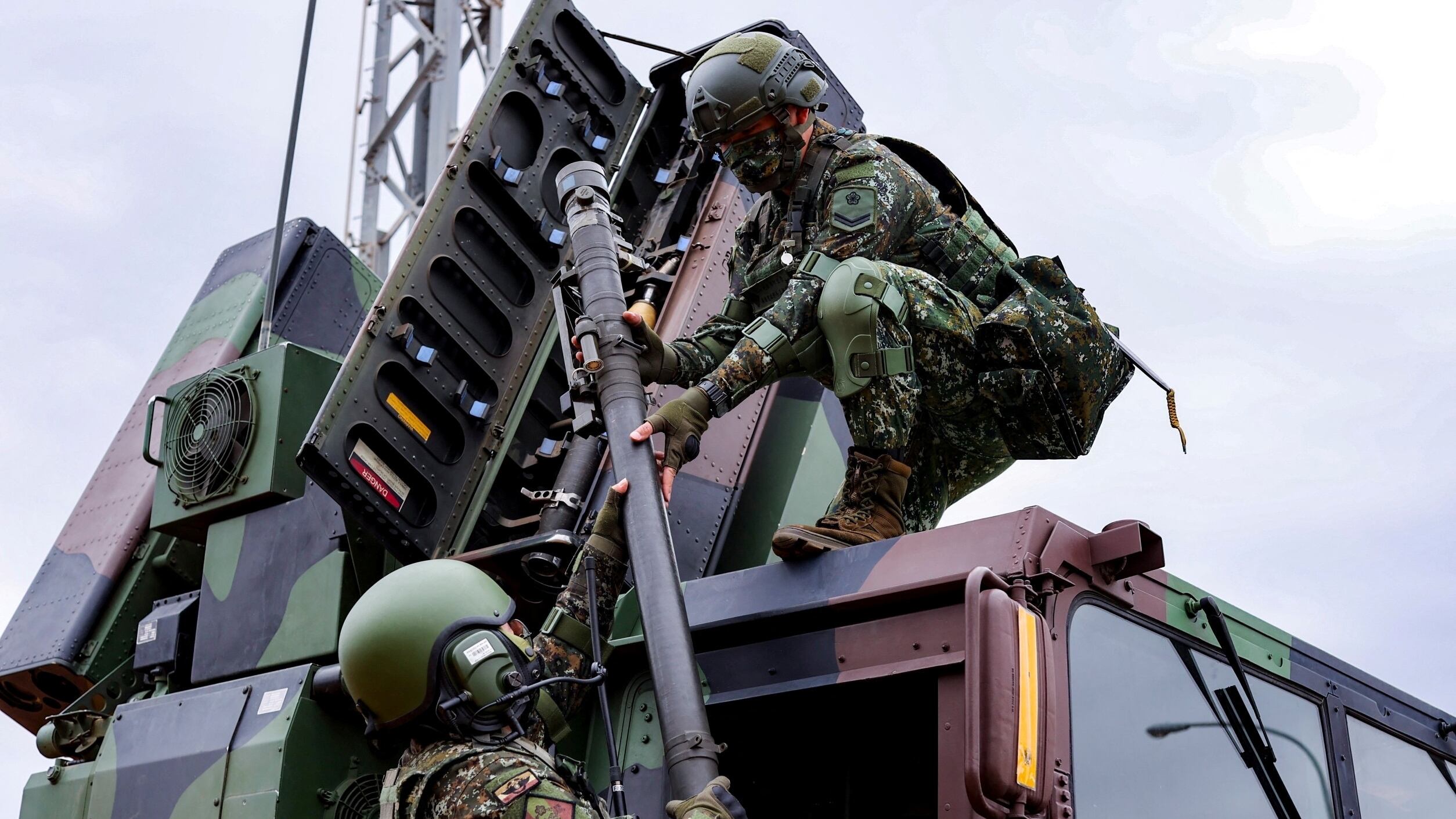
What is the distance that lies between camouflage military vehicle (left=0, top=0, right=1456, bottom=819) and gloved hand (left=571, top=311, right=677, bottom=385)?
2.07 feet

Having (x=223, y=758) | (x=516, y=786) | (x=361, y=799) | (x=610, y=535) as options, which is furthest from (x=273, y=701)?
(x=516, y=786)

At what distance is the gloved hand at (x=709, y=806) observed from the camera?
8.93 ft

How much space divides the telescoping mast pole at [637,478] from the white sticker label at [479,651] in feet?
1.05

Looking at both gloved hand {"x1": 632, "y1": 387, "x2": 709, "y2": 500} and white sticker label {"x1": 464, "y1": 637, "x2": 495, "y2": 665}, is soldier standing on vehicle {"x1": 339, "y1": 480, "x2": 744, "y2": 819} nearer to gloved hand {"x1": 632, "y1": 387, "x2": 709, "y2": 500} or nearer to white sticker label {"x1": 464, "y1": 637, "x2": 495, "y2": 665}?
white sticker label {"x1": 464, "y1": 637, "x2": 495, "y2": 665}

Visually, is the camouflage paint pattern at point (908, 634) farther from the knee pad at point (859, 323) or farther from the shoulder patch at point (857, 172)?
the shoulder patch at point (857, 172)

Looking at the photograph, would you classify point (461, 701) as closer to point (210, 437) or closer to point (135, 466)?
point (210, 437)

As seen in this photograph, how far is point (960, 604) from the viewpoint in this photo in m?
2.93

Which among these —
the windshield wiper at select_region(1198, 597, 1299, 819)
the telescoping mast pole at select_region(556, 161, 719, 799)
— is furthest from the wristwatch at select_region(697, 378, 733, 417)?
the windshield wiper at select_region(1198, 597, 1299, 819)

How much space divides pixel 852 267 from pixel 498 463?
69.5 inches

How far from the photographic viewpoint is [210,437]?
16.2ft

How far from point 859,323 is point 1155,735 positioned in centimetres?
108

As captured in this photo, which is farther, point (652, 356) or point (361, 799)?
point (361, 799)

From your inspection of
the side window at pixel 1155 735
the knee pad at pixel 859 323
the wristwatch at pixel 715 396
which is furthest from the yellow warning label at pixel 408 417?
the side window at pixel 1155 735

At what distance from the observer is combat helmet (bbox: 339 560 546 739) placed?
300 cm
